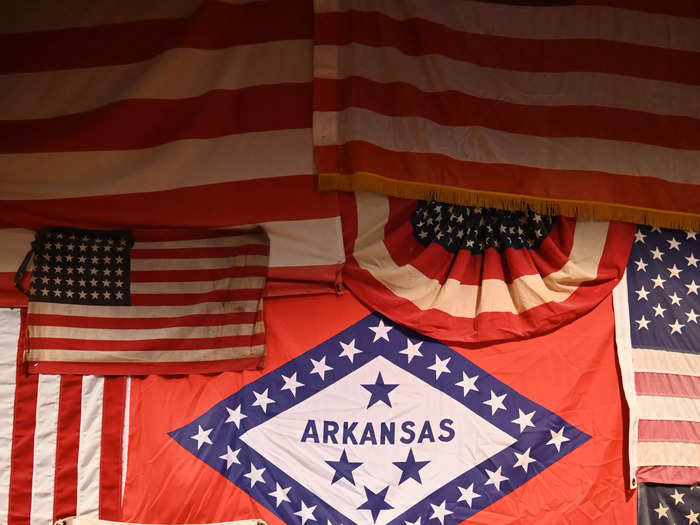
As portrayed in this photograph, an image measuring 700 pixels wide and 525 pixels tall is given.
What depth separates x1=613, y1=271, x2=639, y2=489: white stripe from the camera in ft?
10.2

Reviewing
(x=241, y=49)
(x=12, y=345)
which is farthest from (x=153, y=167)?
(x=12, y=345)

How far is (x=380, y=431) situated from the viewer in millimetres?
3043

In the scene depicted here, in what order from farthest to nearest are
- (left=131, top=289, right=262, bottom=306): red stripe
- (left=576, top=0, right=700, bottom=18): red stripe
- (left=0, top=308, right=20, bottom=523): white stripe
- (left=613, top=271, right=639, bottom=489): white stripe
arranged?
(left=576, top=0, right=700, bottom=18): red stripe, (left=613, top=271, right=639, bottom=489): white stripe, (left=131, top=289, right=262, bottom=306): red stripe, (left=0, top=308, right=20, bottom=523): white stripe

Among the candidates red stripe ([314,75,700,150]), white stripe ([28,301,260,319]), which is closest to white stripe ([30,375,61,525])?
white stripe ([28,301,260,319])

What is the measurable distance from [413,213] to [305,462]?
1.13 metres

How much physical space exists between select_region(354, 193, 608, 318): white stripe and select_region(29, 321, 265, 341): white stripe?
0.56 meters

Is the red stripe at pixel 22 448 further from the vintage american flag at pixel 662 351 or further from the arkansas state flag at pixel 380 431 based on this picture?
the vintage american flag at pixel 662 351

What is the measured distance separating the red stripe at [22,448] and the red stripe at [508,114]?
1.61 metres

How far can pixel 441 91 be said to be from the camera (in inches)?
122

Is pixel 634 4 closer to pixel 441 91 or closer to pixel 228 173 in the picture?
pixel 441 91

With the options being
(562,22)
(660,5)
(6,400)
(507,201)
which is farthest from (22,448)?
(660,5)

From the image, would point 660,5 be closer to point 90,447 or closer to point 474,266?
point 474,266

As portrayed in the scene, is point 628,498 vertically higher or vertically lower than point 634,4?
lower

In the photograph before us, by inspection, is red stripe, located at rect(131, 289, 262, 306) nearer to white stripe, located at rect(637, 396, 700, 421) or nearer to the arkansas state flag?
the arkansas state flag
